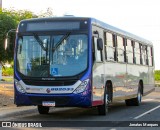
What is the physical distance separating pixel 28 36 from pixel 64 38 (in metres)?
1.25

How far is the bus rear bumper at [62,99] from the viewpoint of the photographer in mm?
15836

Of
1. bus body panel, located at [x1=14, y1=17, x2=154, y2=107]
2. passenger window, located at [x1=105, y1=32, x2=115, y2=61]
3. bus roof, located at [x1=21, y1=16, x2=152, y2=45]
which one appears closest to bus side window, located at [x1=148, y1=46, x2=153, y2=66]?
bus roof, located at [x1=21, y1=16, x2=152, y2=45]

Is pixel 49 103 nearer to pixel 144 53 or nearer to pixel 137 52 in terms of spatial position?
pixel 137 52

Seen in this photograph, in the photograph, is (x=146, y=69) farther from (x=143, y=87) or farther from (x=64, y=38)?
(x=64, y=38)

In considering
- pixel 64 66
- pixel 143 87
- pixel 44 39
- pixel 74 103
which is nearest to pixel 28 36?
→ pixel 44 39

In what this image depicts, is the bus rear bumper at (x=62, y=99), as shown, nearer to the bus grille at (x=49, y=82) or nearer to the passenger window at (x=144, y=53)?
the bus grille at (x=49, y=82)

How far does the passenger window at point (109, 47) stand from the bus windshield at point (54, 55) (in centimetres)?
230

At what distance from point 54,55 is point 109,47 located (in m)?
3.12

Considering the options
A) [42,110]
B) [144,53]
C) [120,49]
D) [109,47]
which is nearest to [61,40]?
[109,47]

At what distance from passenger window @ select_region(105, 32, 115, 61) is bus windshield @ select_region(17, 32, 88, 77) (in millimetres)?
2302

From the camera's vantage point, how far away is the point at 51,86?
1600cm

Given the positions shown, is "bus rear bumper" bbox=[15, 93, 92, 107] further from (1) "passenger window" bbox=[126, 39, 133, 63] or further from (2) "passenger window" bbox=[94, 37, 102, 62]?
(1) "passenger window" bbox=[126, 39, 133, 63]

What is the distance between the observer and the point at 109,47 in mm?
18719

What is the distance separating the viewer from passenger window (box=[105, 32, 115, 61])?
1847 centimetres
